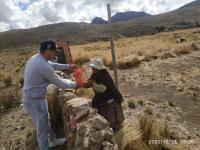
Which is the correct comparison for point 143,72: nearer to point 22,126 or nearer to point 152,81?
point 152,81

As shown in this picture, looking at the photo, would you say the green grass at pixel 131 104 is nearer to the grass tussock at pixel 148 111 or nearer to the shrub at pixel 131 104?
the shrub at pixel 131 104

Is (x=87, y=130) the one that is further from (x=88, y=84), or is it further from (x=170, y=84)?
(x=170, y=84)

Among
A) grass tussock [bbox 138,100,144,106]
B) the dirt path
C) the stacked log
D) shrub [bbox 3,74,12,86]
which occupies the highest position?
the stacked log

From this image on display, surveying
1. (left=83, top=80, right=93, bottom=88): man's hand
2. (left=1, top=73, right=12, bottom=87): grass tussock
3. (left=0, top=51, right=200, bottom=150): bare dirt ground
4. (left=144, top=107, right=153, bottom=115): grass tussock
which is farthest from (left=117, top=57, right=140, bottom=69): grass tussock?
(left=83, top=80, right=93, bottom=88): man's hand

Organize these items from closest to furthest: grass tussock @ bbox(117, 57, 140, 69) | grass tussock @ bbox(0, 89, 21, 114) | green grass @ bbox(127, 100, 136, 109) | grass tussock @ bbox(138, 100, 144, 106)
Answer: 1. green grass @ bbox(127, 100, 136, 109)
2. grass tussock @ bbox(138, 100, 144, 106)
3. grass tussock @ bbox(0, 89, 21, 114)
4. grass tussock @ bbox(117, 57, 140, 69)

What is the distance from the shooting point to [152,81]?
42.3 ft

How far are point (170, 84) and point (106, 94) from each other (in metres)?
5.49

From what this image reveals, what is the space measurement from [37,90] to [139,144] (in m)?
1.90

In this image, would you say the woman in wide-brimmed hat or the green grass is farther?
the green grass

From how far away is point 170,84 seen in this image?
12.0 m

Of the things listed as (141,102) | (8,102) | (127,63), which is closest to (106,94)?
(141,102)

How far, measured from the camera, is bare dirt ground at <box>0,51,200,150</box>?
326 inches

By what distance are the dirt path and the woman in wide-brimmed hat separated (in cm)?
175

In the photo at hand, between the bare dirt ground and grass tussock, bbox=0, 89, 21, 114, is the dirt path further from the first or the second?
grass tussock, bbox=0, 89, 21, 114
